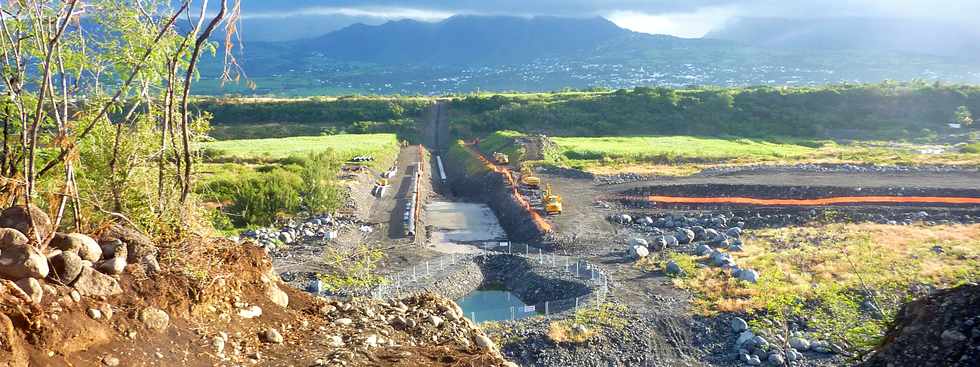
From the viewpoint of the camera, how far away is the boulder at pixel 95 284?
809 cm

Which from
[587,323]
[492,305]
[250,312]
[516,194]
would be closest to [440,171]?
[516,194]

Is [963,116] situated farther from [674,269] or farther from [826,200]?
[674,269]

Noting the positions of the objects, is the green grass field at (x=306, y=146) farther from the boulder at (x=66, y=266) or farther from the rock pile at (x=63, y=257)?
the boulder at (x=66, y=266)

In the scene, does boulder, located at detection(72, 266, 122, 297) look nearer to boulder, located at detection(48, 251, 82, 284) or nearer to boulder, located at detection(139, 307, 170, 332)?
boulder, located at detection(48, 251, 82, 284)

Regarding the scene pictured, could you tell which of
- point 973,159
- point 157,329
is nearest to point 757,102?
point 973,159

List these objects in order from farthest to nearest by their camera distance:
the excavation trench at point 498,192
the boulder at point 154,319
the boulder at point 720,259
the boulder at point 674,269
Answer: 1. the excavation trench at point 498,192
2. the boulder at point 720,259
3. the boulder at point 674,269
4. the boulder at point 154,319

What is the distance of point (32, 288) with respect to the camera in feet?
24.2

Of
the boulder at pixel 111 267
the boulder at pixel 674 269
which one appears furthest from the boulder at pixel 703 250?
the boulder at pixel 111 267

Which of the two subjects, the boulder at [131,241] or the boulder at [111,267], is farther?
the boulder at [131,241]

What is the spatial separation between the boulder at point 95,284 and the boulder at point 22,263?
1.45 feet

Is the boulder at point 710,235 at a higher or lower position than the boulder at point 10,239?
lower

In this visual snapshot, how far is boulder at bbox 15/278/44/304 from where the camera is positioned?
7.33 m

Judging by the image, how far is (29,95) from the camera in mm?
9898

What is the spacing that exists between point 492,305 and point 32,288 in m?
19.8
